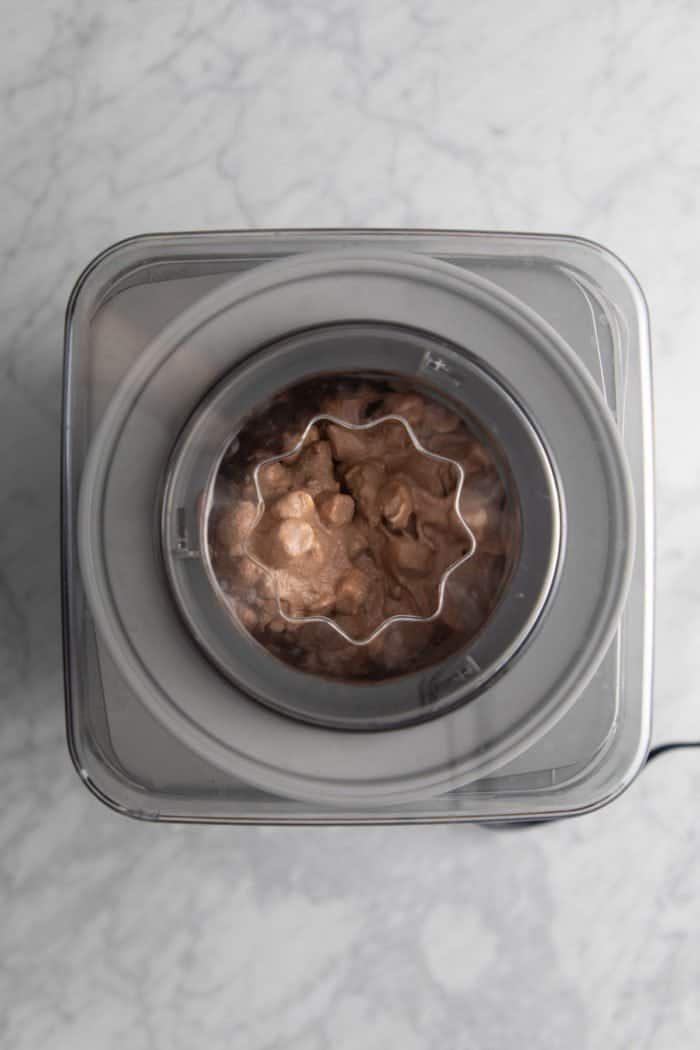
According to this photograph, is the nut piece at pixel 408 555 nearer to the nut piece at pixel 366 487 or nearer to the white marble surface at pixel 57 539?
the nut piece at pixel 366 487

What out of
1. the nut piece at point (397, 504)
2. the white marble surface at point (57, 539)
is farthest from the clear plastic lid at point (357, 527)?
the white marble surface at point (57, 539)

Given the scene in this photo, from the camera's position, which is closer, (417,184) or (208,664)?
(208,664)

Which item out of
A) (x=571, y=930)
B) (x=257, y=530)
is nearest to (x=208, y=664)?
(x=257, y=530)

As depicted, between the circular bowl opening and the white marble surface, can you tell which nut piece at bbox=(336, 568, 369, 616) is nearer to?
the circular bowl opening

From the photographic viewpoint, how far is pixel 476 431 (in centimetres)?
49

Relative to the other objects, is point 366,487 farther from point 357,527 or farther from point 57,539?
point 57,539

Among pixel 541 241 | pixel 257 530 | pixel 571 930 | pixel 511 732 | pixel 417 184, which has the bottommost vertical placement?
pixel 571 930

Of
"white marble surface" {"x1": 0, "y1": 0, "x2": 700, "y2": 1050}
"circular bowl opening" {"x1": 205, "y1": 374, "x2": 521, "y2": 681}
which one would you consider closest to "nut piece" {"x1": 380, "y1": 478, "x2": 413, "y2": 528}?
"circular bowl opening" {"x1": 205, "y1": 374, "x2": 521, "y2": 681}

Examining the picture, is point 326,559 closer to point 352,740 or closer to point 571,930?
point 352,740

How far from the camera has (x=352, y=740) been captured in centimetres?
48

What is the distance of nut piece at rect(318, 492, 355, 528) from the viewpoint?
48cm

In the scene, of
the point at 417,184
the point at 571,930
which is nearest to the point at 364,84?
the point at 417,184

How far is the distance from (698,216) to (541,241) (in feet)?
0.69

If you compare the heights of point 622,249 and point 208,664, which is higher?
point 622,249
